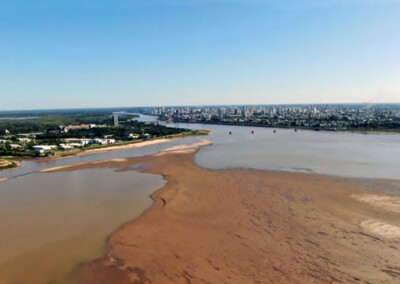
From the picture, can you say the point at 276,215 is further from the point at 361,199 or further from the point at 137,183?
the point at 137,183

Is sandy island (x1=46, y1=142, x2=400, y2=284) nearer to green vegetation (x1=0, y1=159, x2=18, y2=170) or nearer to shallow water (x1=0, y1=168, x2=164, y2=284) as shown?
shallow water (x1=0, y1=168, x2=164, y2=284)

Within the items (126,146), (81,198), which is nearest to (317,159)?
(81,198)

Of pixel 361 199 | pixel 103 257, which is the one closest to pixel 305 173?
pixel 361 199

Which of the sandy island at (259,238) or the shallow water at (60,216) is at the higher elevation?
the sandy island at (259,238)

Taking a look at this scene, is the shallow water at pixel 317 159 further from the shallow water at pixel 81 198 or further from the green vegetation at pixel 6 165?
the green vegetation at pixel 6 165

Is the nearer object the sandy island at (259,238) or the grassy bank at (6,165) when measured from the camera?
the sandy island at (259,238)

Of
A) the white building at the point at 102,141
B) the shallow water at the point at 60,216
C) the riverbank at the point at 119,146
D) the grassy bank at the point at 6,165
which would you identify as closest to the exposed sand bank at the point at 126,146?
the riverbank at the point at 119,146

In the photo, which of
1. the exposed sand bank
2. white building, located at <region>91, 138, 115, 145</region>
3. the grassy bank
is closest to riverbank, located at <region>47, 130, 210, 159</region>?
the exposed sand bank

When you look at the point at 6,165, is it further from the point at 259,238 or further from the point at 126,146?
the point at 259,238

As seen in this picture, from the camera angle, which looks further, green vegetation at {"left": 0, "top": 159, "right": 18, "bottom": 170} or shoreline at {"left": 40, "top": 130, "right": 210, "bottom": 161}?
shoreline at {"left": 40, "top": 130, "right": 210, "bottom": 161}

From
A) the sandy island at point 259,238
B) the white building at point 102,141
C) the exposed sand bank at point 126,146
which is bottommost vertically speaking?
the exposed sand bank at point 126,146
